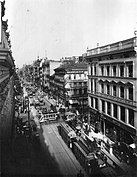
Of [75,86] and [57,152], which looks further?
[75,86]

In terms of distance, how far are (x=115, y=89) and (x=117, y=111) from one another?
273cm

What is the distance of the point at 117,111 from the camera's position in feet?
76.6

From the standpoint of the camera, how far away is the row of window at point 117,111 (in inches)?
830

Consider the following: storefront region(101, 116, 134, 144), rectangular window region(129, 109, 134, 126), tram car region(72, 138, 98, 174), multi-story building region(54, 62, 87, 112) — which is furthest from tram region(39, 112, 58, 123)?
rectangular window region(129, 109, 134, 126)

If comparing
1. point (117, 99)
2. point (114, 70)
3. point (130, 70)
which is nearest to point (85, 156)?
point (117, 99)

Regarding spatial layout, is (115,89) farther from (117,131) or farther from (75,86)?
(75,86)

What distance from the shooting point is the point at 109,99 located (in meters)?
25.1

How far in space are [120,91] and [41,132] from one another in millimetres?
13066

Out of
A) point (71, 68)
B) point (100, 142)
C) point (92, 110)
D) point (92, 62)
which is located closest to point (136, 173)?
point (100, 142)

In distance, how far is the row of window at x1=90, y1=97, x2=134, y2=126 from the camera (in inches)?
830

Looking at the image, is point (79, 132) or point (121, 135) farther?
point (79, 132)

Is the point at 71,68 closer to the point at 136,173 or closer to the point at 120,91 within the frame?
the point at 120,91

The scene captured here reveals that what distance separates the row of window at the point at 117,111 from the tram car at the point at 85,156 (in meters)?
5.72

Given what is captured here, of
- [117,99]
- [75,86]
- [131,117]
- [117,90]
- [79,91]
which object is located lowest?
[131,117]
